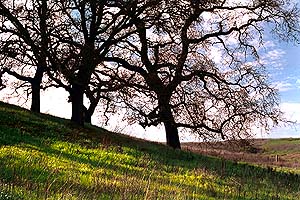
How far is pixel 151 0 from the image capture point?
23547mm

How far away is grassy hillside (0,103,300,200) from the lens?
852cm

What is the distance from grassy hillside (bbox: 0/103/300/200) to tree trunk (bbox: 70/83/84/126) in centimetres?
145

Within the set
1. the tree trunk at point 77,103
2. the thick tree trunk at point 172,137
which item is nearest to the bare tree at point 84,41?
the tree trunk at point 77,103

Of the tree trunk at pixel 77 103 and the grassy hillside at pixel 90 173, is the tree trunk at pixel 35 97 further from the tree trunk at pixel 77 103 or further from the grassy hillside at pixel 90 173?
the grassy hillside at pixel 90 173

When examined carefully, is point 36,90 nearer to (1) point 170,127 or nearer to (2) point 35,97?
(2) point 35,97

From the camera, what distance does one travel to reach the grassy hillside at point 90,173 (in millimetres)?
8523

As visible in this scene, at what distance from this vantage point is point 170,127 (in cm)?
2931

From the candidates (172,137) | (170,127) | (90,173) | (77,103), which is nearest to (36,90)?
(77,103)

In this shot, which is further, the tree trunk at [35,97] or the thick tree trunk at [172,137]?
the thick tree trunk at [172,137]

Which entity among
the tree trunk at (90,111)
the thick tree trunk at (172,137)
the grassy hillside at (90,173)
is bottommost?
the grassy hillside at (90,173)

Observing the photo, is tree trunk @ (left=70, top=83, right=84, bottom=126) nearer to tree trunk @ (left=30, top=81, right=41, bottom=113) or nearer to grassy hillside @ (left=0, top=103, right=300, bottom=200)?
grassy hillside @ (left=0, top=103, right=300, bottom=200)

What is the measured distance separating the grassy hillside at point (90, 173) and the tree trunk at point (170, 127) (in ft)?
13.4

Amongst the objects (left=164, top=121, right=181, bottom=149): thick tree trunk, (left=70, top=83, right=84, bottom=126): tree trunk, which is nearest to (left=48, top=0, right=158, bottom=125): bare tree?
(left=70, top=83, right=84, bottom=126): tree trunk

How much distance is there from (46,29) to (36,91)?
5.69 metres
